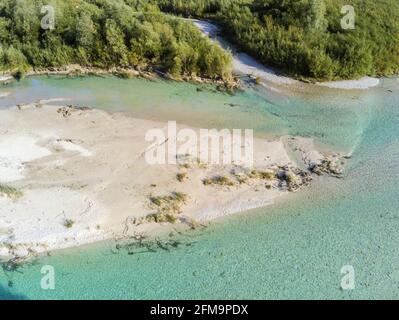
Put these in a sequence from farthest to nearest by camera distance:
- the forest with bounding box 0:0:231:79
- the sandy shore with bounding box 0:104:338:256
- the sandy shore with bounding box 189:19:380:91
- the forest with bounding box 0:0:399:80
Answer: the forest with bounding box 0:0:399:80
the forest with bounding box 0:0:231:79
the sandy shore with bounding box 189:19:380:91
the sandy shore with bounding box 0:104:338:256

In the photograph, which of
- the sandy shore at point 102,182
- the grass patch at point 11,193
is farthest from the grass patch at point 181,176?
the grass patch at point 11,193

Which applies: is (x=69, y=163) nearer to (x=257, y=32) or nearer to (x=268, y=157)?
(x=268, y=157)

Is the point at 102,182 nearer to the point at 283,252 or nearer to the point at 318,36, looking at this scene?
the point at 283,252

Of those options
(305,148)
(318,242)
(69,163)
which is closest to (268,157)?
(305,148)

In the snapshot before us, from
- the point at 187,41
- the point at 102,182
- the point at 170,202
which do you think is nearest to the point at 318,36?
the point at 187,41

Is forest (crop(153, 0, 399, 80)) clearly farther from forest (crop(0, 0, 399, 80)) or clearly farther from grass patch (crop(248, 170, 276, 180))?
grass patch (crop(248, 170, 276, 180))

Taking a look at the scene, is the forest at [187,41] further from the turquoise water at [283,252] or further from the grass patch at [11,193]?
the grass patch at [11,193]

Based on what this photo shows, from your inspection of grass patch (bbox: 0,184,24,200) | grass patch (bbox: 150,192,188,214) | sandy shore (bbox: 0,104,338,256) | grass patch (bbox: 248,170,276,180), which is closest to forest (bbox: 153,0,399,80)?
sandy shore (bbox: 0,104,338,256)
